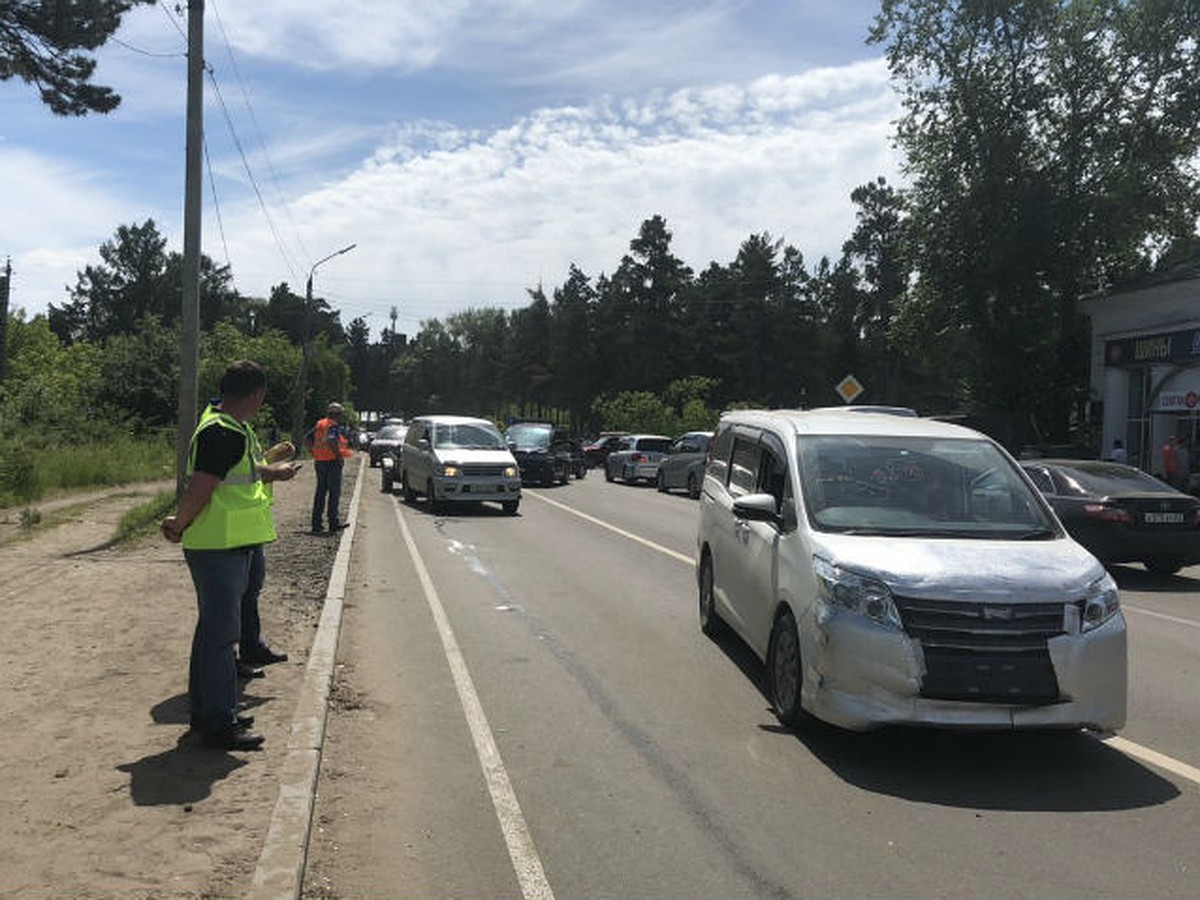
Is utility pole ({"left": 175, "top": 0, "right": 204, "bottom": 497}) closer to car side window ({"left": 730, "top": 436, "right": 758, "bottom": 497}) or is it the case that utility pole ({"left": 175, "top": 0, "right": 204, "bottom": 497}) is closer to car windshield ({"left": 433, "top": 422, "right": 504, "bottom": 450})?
Answer: car windshield ({"left": 433, "top": 422, "right": 504, "bottom": 450})

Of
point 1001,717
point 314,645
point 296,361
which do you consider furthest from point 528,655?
point 296,361

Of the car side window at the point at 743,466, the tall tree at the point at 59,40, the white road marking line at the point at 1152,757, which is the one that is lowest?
the white road marking line at the point at 1152,757

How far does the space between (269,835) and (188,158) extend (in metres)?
14.8

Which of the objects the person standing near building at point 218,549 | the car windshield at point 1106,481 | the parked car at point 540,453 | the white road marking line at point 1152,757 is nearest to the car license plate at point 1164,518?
the car windshield at point 1106,481

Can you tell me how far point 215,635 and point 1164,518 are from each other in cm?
1161

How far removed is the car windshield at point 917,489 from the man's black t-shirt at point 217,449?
3.22m

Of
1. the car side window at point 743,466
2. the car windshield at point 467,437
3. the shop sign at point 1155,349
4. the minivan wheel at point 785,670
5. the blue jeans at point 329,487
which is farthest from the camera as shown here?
the shop sign at point 1155,349

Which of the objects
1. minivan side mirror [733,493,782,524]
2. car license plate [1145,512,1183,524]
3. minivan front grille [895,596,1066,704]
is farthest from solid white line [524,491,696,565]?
minivan front grille [895,596,1066,704]

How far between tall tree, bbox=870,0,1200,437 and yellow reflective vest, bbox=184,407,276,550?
28922 mm

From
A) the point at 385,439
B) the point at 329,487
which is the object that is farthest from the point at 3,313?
the point at 329,487

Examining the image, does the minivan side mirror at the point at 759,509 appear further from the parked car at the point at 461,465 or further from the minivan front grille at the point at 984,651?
the parked car at the point at 461,465

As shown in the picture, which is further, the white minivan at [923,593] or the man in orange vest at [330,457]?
the man in orange vest at [330,457]

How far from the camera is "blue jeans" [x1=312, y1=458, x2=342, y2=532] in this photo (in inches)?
624

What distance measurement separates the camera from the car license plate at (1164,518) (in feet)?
42.4
